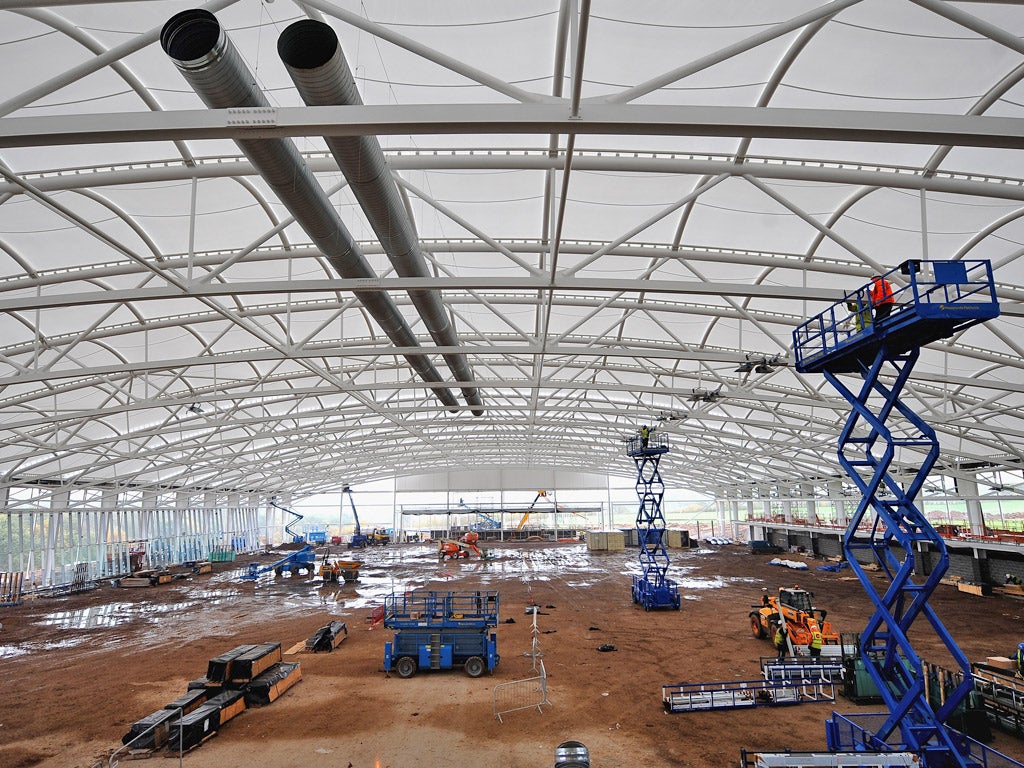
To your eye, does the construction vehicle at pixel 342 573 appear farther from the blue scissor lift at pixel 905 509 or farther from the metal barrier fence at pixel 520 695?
the blue scissor lift at pixel 905 509

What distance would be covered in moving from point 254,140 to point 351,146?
1374 millimetres

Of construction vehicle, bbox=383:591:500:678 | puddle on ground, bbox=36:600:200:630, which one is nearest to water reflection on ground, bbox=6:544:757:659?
puddle on ground, bbox=36:600:200:630

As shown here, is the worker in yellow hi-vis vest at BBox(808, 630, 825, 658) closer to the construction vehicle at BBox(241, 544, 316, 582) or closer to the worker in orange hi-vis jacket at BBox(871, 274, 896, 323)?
the worker in orange hi-vis jacket at BBox(871, 274, 896, 323)

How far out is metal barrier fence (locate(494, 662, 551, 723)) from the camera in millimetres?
14977

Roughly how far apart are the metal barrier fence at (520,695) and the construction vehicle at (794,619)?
28.3 feet

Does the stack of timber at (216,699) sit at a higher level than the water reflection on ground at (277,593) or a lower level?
higher

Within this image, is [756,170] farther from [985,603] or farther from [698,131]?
[985,603]

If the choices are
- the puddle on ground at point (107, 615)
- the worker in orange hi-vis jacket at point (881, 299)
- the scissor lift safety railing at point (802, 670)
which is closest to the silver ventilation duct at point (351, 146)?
the worker in orange hi-vis jacket at point (881, 299)

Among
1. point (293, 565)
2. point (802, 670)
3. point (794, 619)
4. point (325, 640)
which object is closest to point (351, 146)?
point (802, 670)

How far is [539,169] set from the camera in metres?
12.5

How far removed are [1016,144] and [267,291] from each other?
14.3 meters

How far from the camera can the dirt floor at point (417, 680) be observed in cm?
1256

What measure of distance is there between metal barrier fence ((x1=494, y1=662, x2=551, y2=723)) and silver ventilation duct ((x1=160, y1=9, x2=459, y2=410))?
11.4m

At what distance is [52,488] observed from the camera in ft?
121
